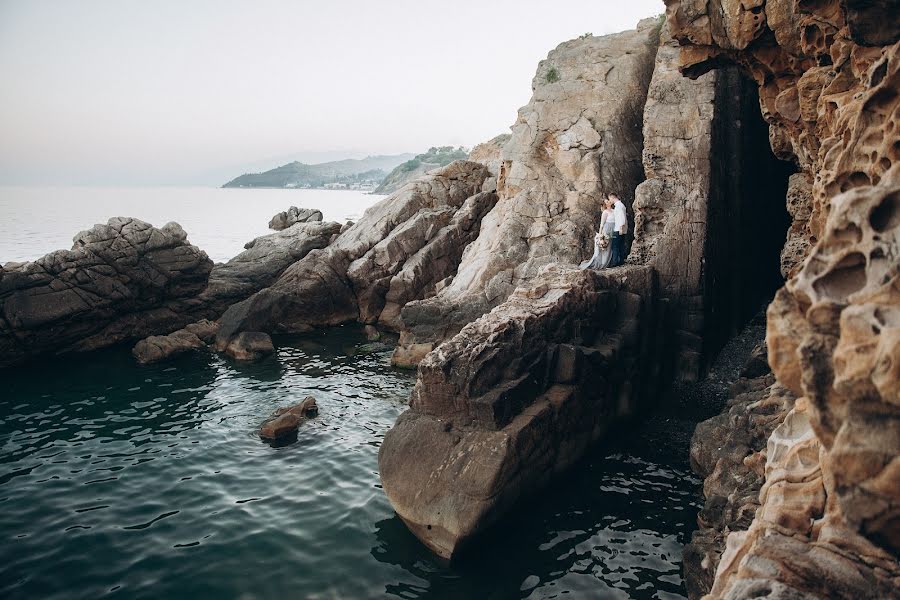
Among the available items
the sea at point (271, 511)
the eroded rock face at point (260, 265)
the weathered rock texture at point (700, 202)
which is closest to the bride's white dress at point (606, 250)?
A: the weathered rock texture at point (700, 202)

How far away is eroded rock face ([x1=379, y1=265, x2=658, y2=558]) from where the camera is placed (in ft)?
35.5

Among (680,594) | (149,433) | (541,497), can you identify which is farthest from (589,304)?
A: (149,433)

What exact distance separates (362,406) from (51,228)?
73143 millimetres

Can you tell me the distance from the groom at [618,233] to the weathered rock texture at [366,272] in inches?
433

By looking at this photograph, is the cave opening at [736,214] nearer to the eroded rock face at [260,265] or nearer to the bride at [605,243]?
the bride at [605,243]

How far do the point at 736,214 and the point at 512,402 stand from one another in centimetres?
1321

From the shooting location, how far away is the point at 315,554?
35.6ft

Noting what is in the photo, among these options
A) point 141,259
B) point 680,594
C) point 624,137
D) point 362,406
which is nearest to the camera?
point 680,594

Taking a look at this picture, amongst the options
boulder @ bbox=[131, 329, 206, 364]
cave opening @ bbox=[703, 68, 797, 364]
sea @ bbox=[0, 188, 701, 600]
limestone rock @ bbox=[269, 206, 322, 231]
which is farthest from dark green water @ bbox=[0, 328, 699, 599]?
limestone rock @ bbox=[269, 206, 322, 231]

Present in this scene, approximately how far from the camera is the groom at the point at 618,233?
728 inches

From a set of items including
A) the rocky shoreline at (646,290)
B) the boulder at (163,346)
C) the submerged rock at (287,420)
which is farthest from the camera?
the boulder at (163,346)

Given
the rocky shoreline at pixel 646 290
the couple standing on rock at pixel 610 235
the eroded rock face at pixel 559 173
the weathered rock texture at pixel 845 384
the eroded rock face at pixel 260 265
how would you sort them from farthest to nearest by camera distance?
the eroded rock face at pixel 260 265, the eroded rock face at pixel 559 173, the couple standing on rock at pixel 610 235, the rocky shoreline at pixel 646 290, the weathered rock texture at pixel 845 384

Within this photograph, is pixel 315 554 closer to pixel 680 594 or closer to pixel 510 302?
pixel 680 594

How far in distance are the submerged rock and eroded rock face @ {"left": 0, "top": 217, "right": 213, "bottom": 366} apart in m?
13.6
